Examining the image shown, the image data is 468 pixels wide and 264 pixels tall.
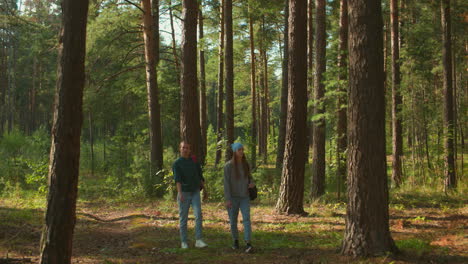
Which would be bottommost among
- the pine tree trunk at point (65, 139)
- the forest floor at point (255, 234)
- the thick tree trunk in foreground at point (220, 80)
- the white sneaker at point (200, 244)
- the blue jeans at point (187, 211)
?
the forest floor at point (255, 234)

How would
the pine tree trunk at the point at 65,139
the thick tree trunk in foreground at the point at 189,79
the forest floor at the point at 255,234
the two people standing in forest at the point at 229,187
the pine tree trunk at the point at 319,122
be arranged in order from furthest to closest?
the pine tree trunk at the point at 319,122 < the thick tree trunk in foreground at the point at 189,79 < the two people standing in forest at the point at 229,187 < the forest floor at the point at 255,234 < the pine tree trunk at the point at 65,139

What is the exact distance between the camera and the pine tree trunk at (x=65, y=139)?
5086 mm

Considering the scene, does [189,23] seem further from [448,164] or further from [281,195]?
[448,164]

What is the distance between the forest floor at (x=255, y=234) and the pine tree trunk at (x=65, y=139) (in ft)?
4.67

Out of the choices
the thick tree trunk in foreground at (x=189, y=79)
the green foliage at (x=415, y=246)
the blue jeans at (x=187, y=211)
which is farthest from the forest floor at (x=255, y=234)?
the thick tree trunk in foreground at (x=189, y=79)

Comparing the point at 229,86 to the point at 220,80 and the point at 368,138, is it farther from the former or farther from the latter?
the point at 368,138

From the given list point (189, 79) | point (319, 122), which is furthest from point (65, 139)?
point (319, 122)

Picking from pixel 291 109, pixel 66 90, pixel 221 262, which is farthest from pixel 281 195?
pixel 66 90

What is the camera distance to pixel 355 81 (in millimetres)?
6051

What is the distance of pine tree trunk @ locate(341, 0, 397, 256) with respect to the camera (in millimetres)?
5953

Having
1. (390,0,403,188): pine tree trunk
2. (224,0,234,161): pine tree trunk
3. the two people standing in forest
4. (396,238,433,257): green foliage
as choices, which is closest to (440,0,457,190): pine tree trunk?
(390,0,403,188): pine tree trunk

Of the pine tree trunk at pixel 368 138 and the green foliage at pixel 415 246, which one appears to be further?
the green foliage at pixel 415 246

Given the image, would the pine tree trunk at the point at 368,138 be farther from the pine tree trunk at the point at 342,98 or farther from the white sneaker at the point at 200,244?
the pine tree trunk at the point at 342,98

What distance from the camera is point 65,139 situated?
16.7 ft
